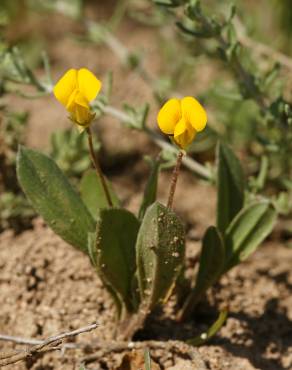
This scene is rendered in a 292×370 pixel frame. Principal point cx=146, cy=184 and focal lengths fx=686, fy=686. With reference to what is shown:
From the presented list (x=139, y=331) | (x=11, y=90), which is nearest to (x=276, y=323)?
(x=139, y=331)

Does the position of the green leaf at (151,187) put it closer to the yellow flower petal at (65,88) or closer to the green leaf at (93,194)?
the green leaf at (93,194)

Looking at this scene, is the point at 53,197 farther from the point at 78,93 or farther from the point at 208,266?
the point at 208,266

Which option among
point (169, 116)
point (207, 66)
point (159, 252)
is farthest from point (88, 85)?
point (207, 66)

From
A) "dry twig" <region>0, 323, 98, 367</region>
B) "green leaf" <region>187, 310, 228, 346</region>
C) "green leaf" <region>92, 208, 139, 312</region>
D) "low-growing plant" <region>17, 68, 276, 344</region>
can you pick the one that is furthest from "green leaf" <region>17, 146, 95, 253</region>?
"green leaf" <region>187, 310, 228, 346</region>

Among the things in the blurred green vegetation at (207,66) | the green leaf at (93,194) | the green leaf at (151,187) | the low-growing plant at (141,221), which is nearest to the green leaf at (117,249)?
the low-growing plant at (141,221)

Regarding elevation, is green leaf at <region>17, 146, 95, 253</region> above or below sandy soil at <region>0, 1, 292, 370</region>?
above

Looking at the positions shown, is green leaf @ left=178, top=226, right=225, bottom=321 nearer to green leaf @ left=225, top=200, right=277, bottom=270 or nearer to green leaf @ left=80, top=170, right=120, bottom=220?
green leaf @ left=225, top=200, right=277, bottom=270
